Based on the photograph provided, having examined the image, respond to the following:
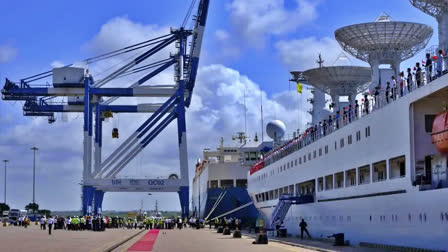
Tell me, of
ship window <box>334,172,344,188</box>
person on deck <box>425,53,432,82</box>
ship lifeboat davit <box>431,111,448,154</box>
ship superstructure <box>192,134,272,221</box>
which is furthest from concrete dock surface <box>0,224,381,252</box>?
ship superstructure <box>192,134,272,221</box>

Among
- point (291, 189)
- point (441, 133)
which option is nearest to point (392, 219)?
point (441, 133)

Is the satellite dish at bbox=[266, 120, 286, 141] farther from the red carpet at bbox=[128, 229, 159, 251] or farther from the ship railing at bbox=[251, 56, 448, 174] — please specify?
the red carpet at bbox=[128, 229, 159, 251]

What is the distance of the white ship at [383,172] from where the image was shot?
23.3 metres

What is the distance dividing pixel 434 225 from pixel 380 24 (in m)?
19.1

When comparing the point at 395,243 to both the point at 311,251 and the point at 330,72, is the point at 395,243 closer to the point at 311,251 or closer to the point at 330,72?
the point at 311,251

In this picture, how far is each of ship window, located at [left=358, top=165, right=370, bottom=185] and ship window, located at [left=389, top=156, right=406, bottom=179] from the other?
3.68m

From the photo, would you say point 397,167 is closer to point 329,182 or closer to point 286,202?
point 329,182

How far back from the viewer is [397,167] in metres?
28.3

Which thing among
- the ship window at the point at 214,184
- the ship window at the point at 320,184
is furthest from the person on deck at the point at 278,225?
the ship window at the point at 214,184

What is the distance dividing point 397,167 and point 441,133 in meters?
6.04

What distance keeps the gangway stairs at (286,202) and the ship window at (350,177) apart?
536 centimetres

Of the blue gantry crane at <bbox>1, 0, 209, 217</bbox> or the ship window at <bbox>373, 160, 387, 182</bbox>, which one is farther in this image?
the blue gantry crane at <bbox>1, 0, 209, 217</bbox>

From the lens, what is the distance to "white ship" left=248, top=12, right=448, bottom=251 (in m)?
23.3

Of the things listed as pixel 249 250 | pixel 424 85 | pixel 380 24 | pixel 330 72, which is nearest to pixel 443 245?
pixel 424 85
